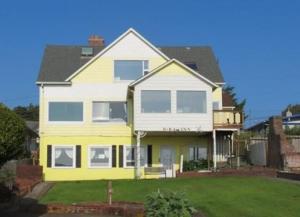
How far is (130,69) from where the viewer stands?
1710 inches

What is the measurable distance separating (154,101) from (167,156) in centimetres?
486

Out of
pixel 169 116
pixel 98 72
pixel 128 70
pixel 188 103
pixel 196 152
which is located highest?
pixel 128 70

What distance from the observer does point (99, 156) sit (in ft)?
141

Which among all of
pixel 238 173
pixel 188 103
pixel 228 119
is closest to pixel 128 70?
pixel 188 103

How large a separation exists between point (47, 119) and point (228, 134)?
12.6 meters

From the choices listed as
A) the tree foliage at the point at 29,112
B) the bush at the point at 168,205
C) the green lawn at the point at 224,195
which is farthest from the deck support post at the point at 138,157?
the tree foliage at the point at 29,112

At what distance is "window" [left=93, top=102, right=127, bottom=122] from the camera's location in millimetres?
43094

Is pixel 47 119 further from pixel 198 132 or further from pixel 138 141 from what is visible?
pixel 198 132

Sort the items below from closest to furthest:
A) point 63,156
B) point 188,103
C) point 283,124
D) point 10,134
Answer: point 10,134 → point 188,103 → point 63,156 → point 283,124

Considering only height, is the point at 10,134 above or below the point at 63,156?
above

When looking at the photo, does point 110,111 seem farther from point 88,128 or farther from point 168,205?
point 168,205

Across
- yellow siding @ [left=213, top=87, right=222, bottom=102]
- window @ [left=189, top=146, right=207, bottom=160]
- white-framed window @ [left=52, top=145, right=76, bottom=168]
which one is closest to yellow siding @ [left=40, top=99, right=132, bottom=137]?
white-framed window @ [left=52, top=145, right=76, bottom=168]

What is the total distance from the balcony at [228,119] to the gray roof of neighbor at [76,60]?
4754 mm

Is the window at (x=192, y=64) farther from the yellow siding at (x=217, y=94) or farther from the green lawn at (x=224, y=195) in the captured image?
the green lawn at (x=224, y=195)
